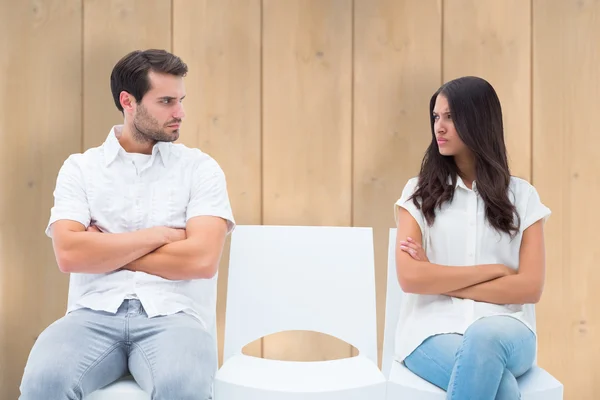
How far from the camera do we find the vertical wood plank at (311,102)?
2.92 meters

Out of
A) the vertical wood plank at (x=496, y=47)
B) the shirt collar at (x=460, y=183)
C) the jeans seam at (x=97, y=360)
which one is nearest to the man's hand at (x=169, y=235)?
the jeans seam at (x=97, y=360)

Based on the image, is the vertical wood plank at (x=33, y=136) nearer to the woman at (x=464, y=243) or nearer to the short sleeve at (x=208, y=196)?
the short sleeve at (x=208, y=196)

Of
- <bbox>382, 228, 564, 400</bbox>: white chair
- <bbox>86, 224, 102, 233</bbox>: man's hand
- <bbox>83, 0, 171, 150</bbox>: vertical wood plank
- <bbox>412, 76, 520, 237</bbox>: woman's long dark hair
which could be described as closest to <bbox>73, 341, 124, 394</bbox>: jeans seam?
<bbox>86, 224, 102, 233</bbox>: man's hand

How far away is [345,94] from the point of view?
2.92 meters

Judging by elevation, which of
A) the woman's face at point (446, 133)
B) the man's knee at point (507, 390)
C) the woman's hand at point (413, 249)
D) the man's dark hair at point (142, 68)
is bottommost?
the man's knee at point (507, 390)

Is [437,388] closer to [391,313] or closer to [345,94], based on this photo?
[391,313]

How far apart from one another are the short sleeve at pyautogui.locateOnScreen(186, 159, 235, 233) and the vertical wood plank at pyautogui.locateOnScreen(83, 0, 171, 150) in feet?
2.31

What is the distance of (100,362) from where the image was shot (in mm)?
1946

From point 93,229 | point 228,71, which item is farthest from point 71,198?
point 228,71

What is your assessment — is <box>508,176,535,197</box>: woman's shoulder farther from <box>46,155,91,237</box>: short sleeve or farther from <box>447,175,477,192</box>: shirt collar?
<box>46,155,91,237</box>: short sleeve

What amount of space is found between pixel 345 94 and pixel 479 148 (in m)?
0.80

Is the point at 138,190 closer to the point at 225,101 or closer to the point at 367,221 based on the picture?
the point at 225,101

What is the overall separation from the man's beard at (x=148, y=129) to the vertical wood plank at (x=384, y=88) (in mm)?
907

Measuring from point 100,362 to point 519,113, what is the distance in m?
1.98
